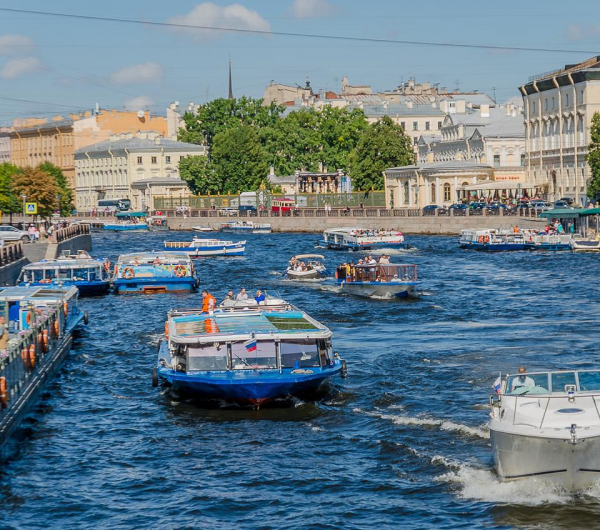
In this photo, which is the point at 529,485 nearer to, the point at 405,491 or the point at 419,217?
the point at 405,491

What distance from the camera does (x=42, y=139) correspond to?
18262 cm

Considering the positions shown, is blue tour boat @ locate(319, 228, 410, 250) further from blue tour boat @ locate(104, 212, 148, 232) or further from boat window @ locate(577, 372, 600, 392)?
boat window @ locate(577, 372, 600, 392)

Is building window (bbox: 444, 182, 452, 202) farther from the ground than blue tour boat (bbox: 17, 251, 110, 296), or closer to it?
farther from the ground

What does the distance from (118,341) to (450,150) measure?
3941 inches

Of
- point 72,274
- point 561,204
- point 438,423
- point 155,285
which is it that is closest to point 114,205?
point 561,204

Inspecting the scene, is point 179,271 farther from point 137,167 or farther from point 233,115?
point 137,167

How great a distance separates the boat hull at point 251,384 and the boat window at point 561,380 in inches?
276

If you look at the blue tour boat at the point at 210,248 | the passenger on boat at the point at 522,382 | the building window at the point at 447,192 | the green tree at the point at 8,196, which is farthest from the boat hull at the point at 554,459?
the building window at the point at 447,192

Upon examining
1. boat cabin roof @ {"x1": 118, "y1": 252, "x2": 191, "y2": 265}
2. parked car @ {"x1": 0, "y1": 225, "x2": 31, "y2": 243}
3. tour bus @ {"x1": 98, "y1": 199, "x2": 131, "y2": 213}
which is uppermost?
tour bus @ {"x1": 98, "y1": 199, "x2": 131, "y2": 213}

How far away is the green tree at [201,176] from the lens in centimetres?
14075

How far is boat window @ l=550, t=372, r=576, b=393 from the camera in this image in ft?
67.9

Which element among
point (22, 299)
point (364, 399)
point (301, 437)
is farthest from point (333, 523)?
point (22, 299)

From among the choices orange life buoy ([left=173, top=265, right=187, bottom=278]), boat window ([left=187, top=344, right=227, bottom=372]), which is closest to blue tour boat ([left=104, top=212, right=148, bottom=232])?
orange life buoy ([left=173, top=265, right=187, bottom=278])

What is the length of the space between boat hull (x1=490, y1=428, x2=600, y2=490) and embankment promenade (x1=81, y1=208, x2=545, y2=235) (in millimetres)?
70196
